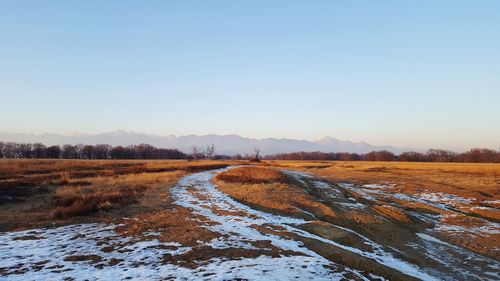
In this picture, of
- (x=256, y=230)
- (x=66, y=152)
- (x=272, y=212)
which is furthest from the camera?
(x=66, y=152)

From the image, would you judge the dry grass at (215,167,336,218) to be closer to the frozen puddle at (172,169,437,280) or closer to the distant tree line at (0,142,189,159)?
the frozen puddle at (172,169,437,280)

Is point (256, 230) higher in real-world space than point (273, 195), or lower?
lower

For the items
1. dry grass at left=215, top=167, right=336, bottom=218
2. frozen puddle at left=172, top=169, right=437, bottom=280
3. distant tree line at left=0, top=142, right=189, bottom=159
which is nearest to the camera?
frozen puddle at left=172, top=169, right=437, bottom=280

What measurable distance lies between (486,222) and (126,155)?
17349 centimetres

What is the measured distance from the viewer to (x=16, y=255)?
12922mm

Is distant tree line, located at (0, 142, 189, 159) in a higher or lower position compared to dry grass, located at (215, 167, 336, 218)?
higher

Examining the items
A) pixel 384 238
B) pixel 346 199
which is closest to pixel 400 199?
pixel 346 199

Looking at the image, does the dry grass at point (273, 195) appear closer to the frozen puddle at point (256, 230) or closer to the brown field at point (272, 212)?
the brown field at point (272, 212)

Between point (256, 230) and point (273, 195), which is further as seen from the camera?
point (273, 195)

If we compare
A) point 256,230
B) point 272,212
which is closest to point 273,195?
point 272,212

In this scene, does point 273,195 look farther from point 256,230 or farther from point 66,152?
point 66,152

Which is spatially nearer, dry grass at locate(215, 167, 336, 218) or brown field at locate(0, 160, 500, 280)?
brown field at locate(0, 160, 500, 280)

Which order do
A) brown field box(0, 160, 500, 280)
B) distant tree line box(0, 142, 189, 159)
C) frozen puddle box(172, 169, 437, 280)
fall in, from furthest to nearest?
distant tree line box(0, 142, 189, 159)
brown field box(0, 160, 500, 280)
frozen puddle box(172, 169, 437, 280)

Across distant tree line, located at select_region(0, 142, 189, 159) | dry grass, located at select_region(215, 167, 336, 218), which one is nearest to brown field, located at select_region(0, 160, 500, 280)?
dry grass, located at select_region(215, 167, 336, 218)
